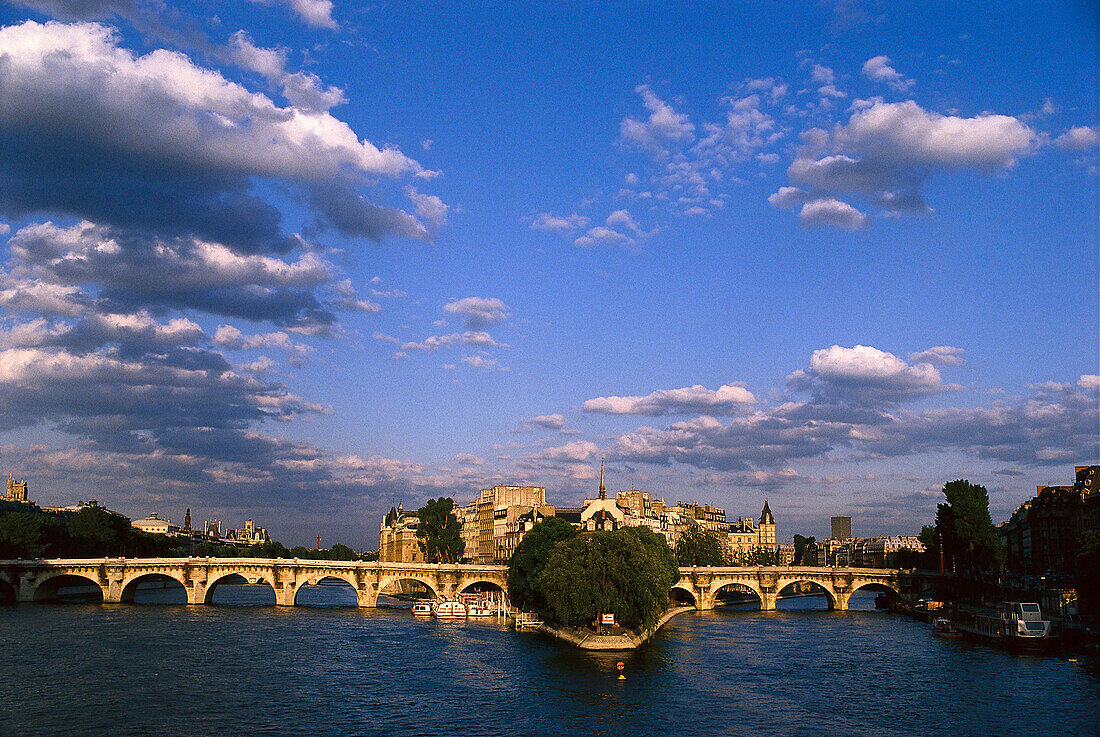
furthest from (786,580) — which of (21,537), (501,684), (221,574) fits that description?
(21,537)

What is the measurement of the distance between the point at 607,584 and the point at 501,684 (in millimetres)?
18329

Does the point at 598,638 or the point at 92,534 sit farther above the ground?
the point at 92,534

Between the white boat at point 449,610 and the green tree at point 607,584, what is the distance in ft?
97.1

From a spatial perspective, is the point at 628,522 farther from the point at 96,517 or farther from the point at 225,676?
the point at 225,676

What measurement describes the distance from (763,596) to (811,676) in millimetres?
68584

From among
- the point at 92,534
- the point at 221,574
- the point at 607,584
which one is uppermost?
the point at 92,534

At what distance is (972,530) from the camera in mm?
121125

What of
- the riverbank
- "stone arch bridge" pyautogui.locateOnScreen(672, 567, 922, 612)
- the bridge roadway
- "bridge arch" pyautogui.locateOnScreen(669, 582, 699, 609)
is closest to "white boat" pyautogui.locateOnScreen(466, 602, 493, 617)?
the bridge roadway

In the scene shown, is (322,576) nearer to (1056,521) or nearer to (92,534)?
(92,534)

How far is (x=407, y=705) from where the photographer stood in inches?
2036

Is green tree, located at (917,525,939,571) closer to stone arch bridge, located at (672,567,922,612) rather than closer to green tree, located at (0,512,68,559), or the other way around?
stone arch bridge, located at (672,567,922,612)

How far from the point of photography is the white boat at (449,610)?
343 ft

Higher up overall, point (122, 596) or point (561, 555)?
point (561, 555)

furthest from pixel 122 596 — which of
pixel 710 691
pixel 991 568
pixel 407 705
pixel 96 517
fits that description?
pixel 991 568
